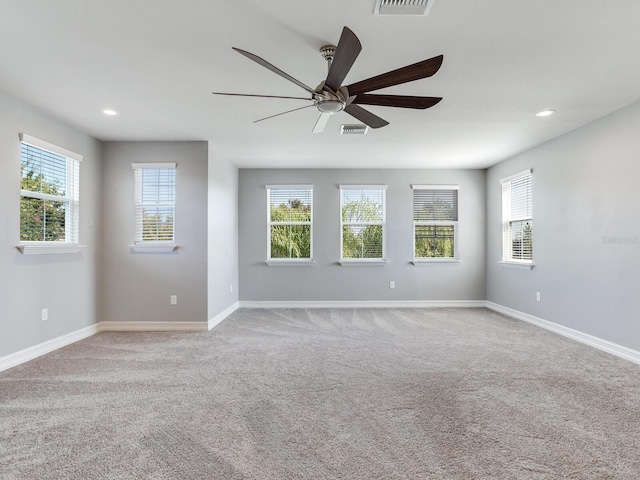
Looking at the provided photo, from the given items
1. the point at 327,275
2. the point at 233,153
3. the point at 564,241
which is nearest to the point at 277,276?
the point at 327,275

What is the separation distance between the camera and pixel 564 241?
4.34m

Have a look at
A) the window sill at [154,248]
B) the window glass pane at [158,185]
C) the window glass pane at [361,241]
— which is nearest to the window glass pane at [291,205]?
the window glass pane at [361,241]

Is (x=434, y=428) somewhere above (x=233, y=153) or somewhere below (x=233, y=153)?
below

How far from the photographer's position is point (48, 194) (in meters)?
3.78

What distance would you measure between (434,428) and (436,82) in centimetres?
265

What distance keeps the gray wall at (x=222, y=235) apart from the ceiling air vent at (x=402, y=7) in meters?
3.32

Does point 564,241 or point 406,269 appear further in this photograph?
point 406,269

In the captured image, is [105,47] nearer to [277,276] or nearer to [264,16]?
[264,16]

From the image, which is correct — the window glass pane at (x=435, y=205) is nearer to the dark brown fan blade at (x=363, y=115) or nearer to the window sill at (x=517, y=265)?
the window sill at (x=517, y=265)

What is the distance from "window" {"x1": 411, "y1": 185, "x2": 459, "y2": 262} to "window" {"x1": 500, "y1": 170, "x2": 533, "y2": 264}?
875mm

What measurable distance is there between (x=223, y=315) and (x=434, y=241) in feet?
12.9

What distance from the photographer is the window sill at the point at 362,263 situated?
20.4ft

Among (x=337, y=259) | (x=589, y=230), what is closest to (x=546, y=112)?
(x=589, y=230)

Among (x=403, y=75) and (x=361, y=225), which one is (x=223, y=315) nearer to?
(x=361, y=225)
